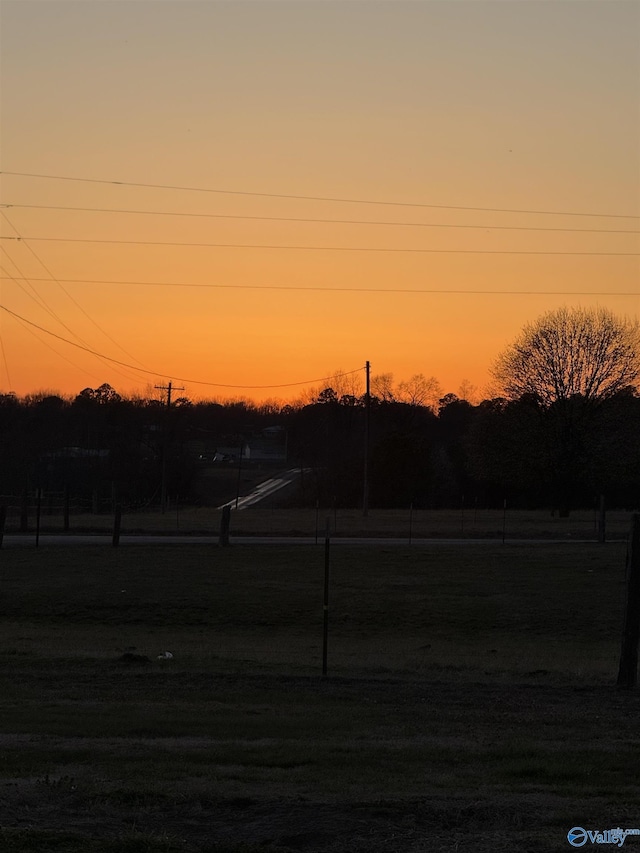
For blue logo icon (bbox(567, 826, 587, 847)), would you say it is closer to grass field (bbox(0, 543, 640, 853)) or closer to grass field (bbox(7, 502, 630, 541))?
grass field (bbox(0, 543, 640, 853))

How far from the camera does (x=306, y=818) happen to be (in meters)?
6.57

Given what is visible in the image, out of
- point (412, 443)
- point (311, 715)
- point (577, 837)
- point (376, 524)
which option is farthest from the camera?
point (412, 443)

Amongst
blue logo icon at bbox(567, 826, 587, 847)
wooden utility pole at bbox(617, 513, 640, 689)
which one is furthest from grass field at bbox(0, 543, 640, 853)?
wooden utility pole at bbox(617, 513, 640, 689)

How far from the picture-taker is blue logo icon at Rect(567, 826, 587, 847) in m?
5.98

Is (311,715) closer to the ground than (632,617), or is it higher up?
closer to the ground

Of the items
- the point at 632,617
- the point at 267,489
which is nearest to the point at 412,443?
the point at 267,489

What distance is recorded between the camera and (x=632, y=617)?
15.2 meters

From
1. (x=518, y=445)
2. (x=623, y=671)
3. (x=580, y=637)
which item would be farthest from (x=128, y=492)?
(x=623, y=671)

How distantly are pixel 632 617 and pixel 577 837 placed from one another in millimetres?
9658

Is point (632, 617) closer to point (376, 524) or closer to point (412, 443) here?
point (376, 524)

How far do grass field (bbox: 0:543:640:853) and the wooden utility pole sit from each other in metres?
0.59

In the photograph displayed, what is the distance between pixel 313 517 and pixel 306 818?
182ft

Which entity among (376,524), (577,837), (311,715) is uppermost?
(577,837)

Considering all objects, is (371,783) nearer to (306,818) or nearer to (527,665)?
(306,818)
